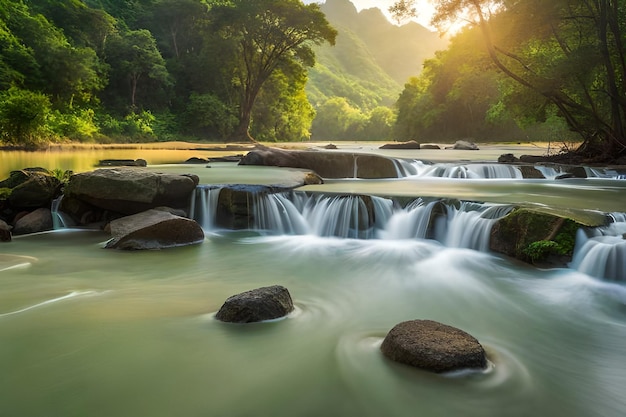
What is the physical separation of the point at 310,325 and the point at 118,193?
5.60 metres

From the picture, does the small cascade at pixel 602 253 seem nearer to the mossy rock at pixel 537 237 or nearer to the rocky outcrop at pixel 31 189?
the mossy rock at pixel 537 237

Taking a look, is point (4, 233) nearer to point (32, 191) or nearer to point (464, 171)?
Result: point (32, 191)

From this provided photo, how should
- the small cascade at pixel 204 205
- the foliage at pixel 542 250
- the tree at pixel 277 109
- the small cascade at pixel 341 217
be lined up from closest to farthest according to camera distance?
1. the foliage at pixel 542 250
2. the small cascade at pixel 341 217
3. the small cascade at pixel 204 205
4. the tree at pixel 277 109

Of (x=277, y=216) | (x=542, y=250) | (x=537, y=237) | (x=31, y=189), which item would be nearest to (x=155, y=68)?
(x=31, y=189)

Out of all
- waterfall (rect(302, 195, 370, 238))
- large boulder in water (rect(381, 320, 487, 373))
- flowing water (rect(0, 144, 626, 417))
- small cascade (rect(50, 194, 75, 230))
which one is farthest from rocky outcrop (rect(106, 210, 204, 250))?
large boulder in water (rect(381, 320, 487, 373))

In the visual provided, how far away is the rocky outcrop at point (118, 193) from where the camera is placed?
27.5 feet

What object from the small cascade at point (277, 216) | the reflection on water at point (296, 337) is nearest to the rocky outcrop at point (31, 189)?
the reflection on water at point (296, 337)

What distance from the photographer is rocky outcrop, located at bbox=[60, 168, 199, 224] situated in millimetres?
8391

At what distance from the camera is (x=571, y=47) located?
58.5ft

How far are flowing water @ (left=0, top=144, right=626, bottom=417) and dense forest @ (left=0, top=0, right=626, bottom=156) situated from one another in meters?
10.5

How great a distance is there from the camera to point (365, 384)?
3170mm

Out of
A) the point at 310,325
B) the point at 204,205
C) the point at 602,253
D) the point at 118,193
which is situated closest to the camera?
the point at 310,325

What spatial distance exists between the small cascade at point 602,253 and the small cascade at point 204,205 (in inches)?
256

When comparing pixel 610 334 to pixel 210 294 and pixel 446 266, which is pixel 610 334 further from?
pixel 210 294
